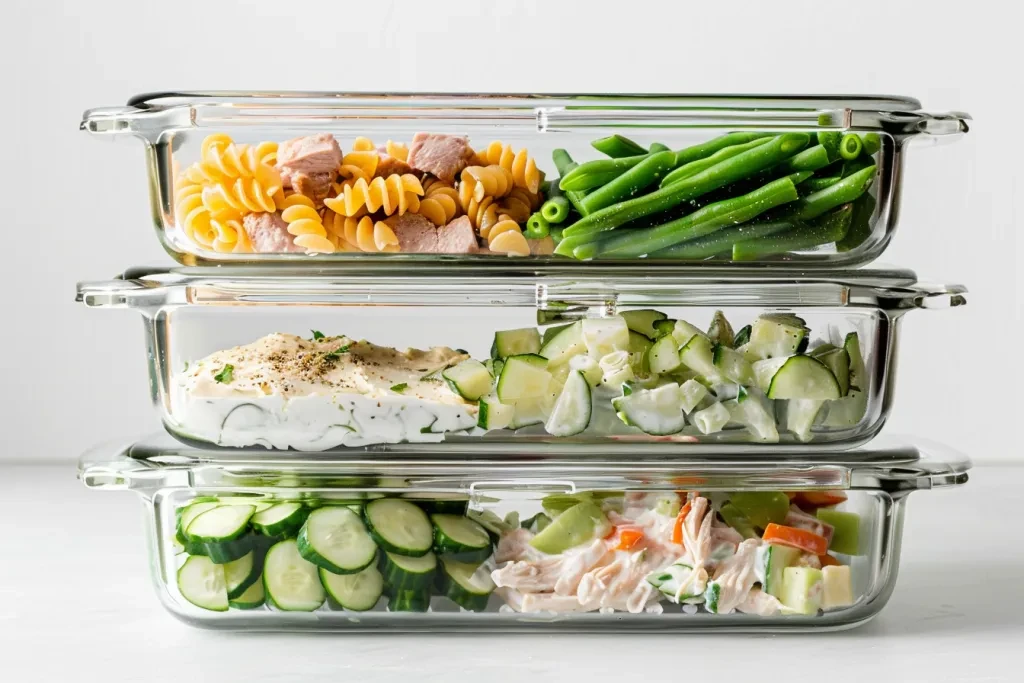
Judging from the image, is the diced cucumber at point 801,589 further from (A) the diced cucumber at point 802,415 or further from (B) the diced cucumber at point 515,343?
(B) the diced cucumber at point 515,343

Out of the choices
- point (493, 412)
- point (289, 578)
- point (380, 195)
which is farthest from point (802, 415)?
point (289, 578)

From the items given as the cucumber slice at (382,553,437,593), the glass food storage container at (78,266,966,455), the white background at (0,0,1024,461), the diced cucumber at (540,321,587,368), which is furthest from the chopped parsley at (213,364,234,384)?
the white background at (0,0,1024,461)

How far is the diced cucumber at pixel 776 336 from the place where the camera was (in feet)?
6.12

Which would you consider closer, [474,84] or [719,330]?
[719,330]

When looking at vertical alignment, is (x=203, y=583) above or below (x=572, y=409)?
below

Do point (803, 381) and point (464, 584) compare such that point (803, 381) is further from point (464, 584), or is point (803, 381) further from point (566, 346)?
point (464, 584)

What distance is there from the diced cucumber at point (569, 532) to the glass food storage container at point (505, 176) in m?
0.42

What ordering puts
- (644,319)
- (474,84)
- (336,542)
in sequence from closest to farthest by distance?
(336,542) → (644,319) → (474,84)

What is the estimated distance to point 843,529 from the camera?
193 centimetres

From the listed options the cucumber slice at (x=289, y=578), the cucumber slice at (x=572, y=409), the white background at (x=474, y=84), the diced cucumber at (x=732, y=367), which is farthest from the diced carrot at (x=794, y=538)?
the white background at (x=474, y=84)

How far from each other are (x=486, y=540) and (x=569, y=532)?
0.14m

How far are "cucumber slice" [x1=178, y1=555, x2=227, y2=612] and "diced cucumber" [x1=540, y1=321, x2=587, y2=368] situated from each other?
2.09 feet

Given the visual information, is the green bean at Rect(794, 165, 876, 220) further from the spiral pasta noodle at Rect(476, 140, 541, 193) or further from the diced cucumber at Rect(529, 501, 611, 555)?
the diced cucumber at Rect(529, 501, 611, 555)

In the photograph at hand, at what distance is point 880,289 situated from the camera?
6.15 feet
